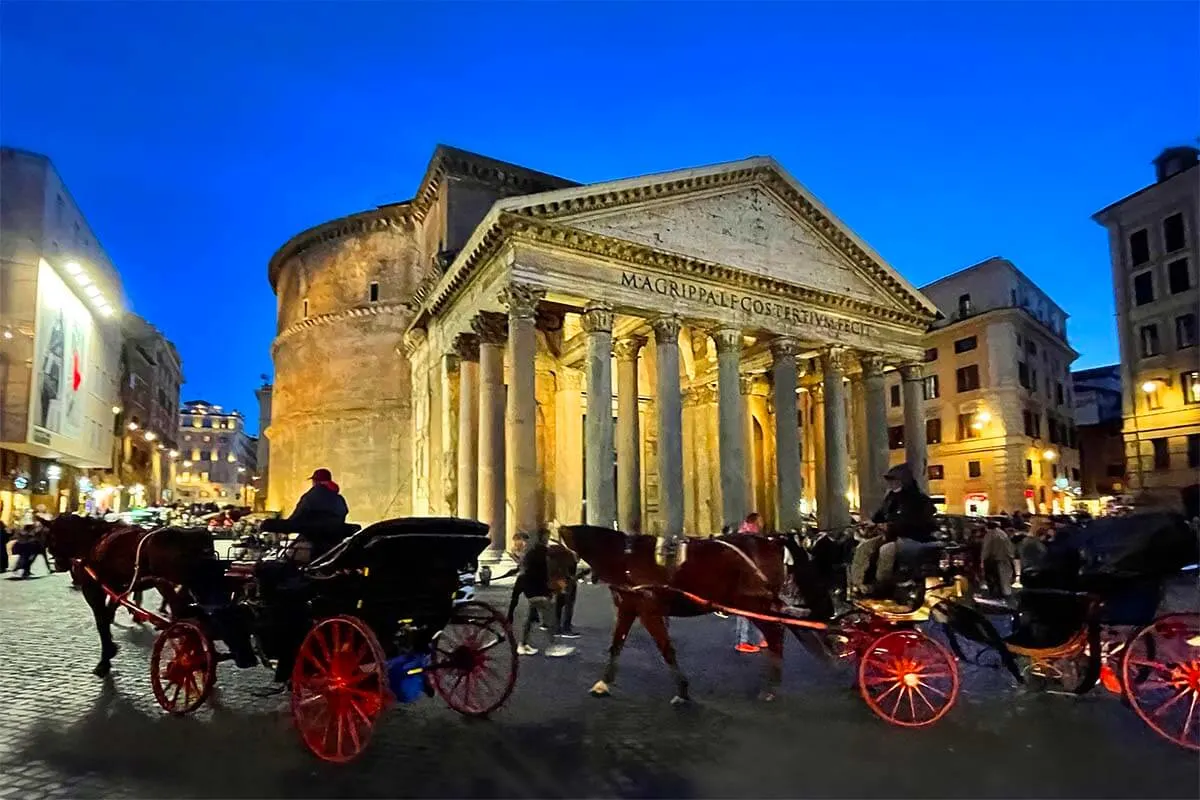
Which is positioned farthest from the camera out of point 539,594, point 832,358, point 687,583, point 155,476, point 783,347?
point 155,476

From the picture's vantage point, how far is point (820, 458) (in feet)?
89.2

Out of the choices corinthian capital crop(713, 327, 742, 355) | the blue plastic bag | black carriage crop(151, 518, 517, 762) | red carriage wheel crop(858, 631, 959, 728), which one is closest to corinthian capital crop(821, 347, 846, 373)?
corinthian capital crop(713, 327, 742, 355)

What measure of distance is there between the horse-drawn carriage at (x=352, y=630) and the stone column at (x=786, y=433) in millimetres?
16352

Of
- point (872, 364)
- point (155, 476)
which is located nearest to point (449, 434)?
point (872, 364)

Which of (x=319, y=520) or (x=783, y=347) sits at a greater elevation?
(x=783, y=347)

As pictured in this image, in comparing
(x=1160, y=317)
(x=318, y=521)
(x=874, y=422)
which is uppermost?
(x=1160, y=317)

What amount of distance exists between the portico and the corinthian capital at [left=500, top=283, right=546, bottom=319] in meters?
0.04

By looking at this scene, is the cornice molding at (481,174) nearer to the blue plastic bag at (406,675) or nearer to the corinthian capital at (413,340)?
the corinthian capital at (413,340)

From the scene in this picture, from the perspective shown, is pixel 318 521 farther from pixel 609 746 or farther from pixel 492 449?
pixel 492 449

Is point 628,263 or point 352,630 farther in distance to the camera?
point 628,263

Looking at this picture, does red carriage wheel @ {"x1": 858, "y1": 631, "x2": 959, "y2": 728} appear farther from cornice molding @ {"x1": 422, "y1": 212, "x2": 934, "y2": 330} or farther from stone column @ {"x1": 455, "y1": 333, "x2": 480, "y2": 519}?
stone column @ {"x1": 455, "y1": 333, "x2": 480, "y2": 519}

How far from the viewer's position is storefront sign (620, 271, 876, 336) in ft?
63.0

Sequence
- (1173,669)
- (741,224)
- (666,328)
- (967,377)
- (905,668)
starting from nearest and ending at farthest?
(1173,669), (905,668), (666,328), (741,224), (967,377)

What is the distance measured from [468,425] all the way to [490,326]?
3.03 metres
